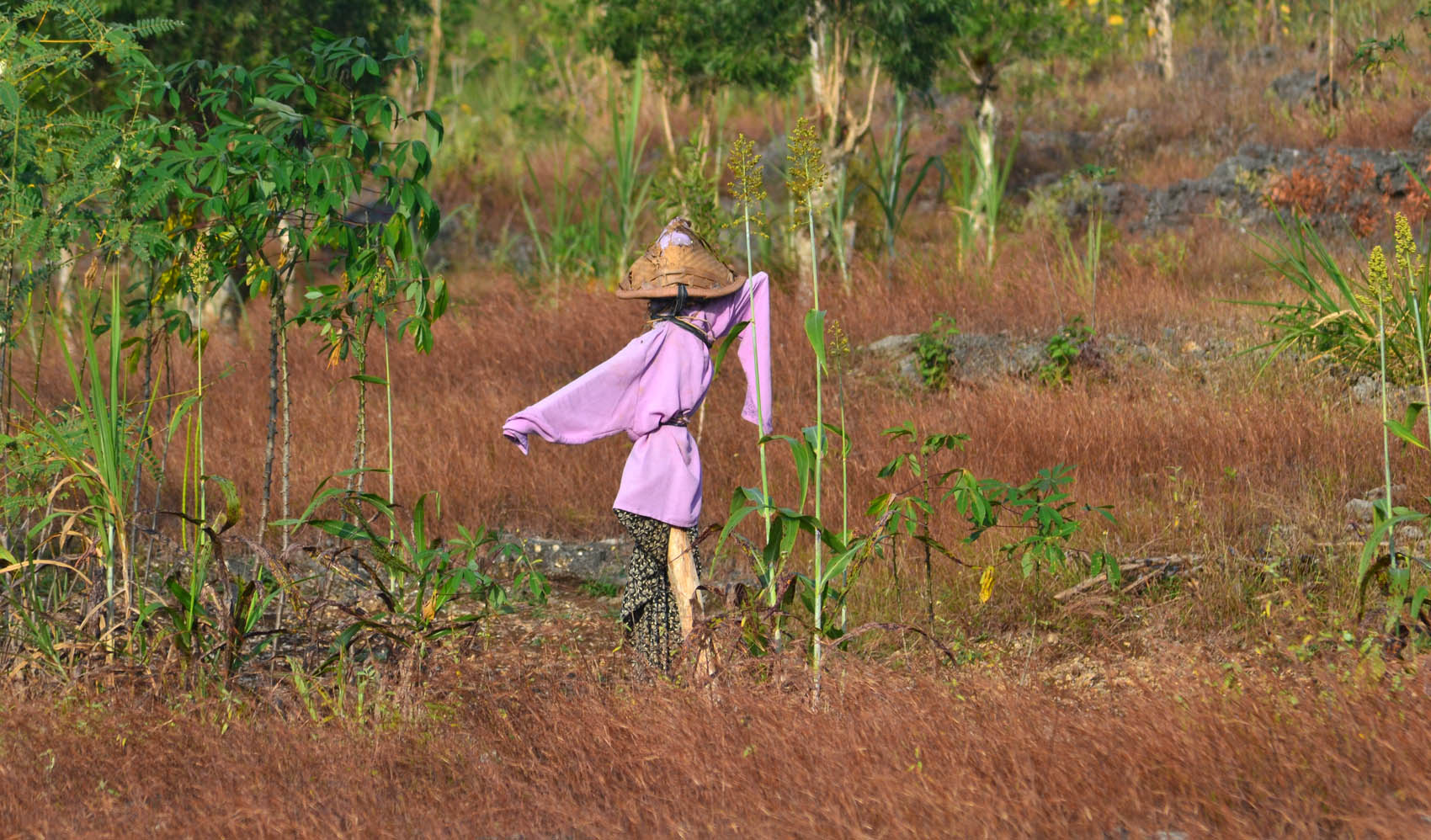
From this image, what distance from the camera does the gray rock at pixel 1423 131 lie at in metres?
11.2

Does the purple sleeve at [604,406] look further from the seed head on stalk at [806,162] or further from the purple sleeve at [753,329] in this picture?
the seed head on stalk at [806,162]

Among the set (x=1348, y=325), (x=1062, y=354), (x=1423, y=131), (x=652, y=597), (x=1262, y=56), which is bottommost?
(x=652, y=597)

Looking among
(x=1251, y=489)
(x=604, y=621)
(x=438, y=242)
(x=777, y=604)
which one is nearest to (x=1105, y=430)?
(x=1251, y=489)

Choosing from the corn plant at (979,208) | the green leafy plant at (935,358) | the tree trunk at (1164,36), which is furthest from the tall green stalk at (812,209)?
A: the tree trunk at (1164,36)

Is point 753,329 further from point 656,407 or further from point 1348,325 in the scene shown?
point 1348,325

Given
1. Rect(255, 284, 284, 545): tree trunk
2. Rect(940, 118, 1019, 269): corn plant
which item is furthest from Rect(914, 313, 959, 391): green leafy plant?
Rect(255, 284, 284, 545): tree trunk

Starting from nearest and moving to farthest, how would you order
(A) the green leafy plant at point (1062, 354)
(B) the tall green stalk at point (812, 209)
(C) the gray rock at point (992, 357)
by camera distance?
(B) the tall green stalk at point (812, 209)
(A) the green leafy plant at point (1062, 354)
(C) the gray rock at point (992, 357)

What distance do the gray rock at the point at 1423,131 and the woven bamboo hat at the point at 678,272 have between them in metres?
9.35

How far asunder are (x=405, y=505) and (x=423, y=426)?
1258mm

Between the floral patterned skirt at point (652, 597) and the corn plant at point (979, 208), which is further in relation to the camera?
the corn plant at point (979, 208)

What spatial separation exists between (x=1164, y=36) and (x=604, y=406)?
1419 centimetres

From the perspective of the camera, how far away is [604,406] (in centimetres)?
402

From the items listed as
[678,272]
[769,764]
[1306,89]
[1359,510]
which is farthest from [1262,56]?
[769,764]

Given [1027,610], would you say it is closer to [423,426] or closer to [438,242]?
[423,426]
